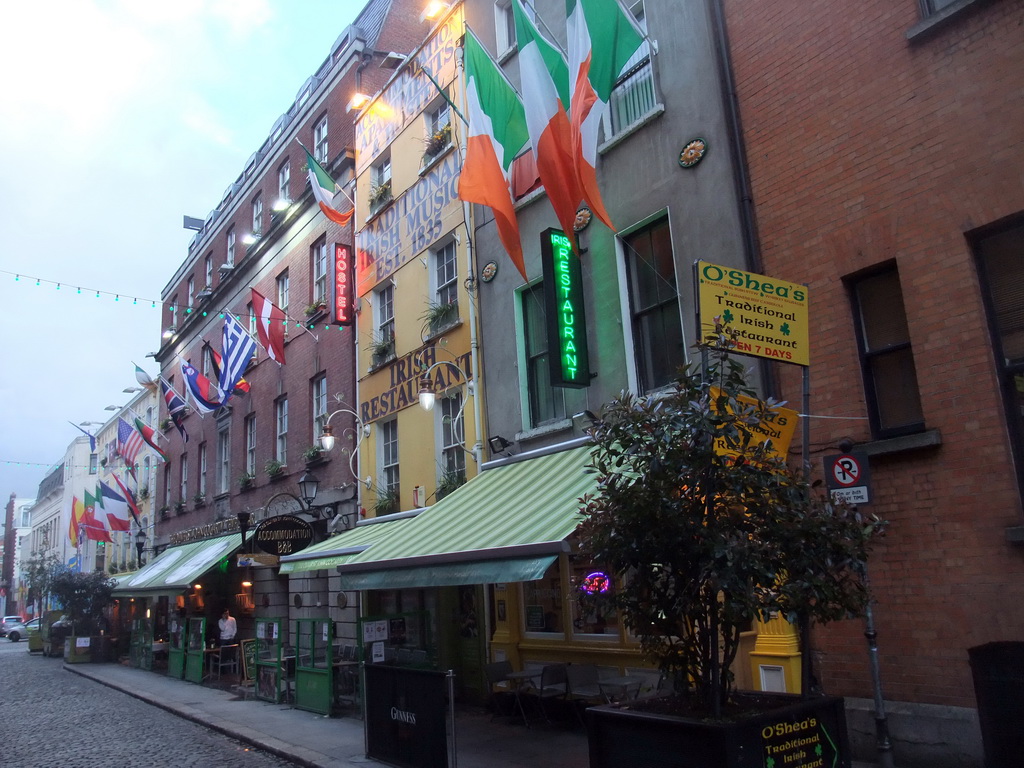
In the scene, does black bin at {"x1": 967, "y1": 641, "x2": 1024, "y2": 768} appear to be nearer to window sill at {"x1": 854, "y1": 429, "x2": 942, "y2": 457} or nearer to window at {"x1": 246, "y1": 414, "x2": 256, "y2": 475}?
window sill at {"x1": 854, "y1": 429, "x2": 942, "y2": 457}

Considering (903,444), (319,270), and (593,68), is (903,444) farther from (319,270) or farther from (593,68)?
(319,270)

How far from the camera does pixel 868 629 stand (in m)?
7.46

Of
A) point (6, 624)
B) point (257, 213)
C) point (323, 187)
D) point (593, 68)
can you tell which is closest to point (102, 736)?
point (323, 187)

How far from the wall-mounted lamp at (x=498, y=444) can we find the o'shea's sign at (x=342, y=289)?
21.3ft

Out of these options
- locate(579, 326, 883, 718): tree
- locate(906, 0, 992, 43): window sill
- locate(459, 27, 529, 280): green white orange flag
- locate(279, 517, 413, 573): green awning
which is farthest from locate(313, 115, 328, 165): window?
locate(579, 326, 883, 718): tree

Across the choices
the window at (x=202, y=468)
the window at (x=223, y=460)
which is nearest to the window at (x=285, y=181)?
the window at (x=223, y=460)

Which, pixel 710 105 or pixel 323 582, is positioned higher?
pixel 710 105

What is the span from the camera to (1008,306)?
302 inches

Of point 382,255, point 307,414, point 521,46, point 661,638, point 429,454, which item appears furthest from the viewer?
point 307,414

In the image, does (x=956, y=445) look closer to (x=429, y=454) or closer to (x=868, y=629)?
(x=868, y=629)

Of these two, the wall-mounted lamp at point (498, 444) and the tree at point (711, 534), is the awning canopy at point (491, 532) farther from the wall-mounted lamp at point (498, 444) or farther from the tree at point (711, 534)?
the tree at point (711, 534)

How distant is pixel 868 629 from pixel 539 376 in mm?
6855

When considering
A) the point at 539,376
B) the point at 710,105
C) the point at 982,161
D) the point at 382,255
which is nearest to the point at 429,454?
the point at 539,376

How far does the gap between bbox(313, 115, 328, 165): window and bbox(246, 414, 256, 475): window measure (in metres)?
8.07
